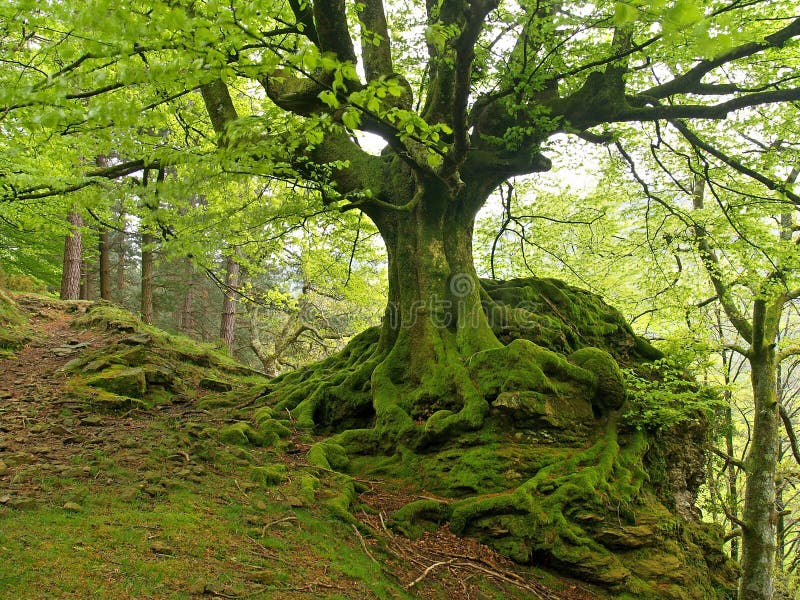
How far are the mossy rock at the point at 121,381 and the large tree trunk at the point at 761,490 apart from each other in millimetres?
11529

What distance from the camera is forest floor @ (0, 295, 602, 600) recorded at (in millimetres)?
2955

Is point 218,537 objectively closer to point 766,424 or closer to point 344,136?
point 344,136

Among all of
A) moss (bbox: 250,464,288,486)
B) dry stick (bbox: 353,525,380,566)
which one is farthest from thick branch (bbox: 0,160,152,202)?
dry stick (bbox: 353,525,380,566)

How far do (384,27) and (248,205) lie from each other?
3.66 m

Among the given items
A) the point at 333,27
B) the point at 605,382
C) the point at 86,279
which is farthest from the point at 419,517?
the point at 86,279

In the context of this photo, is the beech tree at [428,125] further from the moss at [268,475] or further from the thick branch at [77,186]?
the moss at [268,475]

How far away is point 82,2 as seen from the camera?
10.7ft

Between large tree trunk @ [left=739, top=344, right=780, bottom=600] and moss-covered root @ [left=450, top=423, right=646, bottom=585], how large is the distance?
5926 millimetres

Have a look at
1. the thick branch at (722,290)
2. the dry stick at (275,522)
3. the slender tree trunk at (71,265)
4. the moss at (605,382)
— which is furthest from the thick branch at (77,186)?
the thick branch at (722,290)

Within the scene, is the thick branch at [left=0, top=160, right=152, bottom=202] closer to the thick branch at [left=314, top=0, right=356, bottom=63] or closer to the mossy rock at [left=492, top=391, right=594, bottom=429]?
the thick branch at [left=314, top=0, right=356, bottom=63]

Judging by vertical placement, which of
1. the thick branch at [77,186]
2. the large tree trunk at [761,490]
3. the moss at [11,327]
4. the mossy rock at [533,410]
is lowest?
the large tree trunk at [761,490]

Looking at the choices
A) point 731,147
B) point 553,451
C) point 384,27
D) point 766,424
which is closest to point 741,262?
point 731,147

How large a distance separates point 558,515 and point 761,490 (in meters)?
7.41

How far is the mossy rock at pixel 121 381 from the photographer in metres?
7.57
